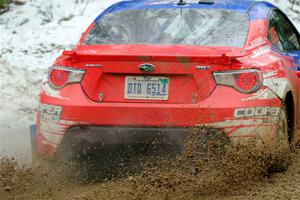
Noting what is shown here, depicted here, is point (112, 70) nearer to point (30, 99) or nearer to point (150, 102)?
point (150, 102)

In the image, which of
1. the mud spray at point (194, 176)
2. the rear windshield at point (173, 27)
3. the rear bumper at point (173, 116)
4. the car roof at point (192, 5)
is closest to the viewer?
the mud spray at point (194, 176)

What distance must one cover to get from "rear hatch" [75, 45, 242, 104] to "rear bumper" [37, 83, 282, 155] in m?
0.07

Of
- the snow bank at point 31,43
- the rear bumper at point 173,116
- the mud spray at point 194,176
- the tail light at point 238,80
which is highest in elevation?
the tail light at point 238,80

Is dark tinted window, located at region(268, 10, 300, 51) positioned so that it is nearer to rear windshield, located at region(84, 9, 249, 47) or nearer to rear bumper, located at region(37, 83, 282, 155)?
rear windshield, located at region(84, 9, 249, 47)

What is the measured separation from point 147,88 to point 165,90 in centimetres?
14

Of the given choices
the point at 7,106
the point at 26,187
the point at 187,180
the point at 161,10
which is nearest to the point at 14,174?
the point at 26,187

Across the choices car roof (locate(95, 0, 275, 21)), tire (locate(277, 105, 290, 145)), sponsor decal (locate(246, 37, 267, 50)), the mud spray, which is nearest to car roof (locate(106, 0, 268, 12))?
car roof (locate(95, 0, 275, 21))

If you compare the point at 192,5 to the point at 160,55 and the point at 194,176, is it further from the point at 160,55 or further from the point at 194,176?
the point at 194,176

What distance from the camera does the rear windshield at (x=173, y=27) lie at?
6.57 meters

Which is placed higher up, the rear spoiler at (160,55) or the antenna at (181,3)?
the antenna at (181,3)

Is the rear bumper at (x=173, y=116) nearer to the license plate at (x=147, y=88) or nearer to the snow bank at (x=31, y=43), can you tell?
the license plate at (x=147, y=88)

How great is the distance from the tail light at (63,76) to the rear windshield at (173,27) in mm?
463

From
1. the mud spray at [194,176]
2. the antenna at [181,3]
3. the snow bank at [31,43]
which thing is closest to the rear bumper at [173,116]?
the mud spray at [194,176]

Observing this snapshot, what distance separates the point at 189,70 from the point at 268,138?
2.58ft
